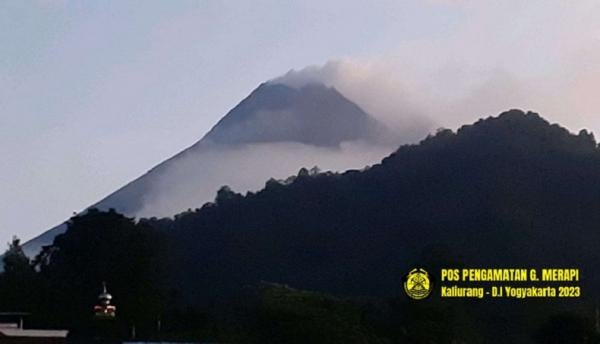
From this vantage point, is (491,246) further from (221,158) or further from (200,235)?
(221,158)

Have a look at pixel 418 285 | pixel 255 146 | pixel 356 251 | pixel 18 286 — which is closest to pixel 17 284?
pixel 18 286

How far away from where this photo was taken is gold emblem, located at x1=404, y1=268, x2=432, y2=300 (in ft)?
132

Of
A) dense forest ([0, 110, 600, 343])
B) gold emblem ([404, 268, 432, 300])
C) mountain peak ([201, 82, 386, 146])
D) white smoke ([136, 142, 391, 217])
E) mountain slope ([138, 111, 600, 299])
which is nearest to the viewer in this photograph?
dense forest ([0, 110, 600, 343])

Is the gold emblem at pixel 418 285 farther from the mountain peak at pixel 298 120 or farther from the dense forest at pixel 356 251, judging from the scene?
the mountain peak at pixel 298 120

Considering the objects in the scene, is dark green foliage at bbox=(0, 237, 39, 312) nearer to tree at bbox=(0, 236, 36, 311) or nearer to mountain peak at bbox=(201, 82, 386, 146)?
tree at bbox=(0, 236, 36, 311)

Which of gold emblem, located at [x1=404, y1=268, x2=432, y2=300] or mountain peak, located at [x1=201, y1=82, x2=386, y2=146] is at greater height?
mountain peak, located at [x1=201, y1=82, x2=386, y2=146]

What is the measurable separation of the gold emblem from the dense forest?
2.68 ft

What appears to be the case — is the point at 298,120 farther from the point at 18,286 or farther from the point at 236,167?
the point at 18,286

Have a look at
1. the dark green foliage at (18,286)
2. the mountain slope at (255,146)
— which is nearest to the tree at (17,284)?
the dark green foliage at (18,286)

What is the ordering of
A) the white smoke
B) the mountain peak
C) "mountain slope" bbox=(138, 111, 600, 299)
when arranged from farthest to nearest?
1. the mountain peak
2. the white smoke
3. "mountain slope" bbox=(138, 111, 600, 299)

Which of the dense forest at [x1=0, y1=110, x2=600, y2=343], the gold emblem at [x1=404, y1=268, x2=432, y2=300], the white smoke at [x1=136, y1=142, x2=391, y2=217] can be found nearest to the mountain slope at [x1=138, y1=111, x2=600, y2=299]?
the dense forest at [x1=0, y1=110, x2=600, y2=343]

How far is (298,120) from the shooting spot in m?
87.6

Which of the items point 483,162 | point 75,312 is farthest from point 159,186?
point 75,312

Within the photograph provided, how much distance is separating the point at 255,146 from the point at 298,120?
447cm
